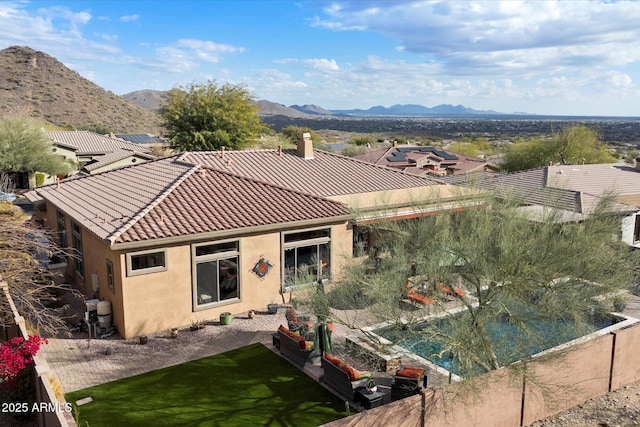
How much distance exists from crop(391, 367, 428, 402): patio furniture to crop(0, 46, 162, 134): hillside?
9609 centimetres

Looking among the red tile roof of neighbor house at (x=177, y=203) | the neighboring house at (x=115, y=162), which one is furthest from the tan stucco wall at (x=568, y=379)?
the neighboring house at (x=115, y=162)

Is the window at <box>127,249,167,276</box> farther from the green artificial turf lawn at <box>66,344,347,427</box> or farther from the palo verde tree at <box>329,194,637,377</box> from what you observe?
the palo verde tree at <box>329,194,637,377</box>

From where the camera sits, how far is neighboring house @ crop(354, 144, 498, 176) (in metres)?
57.3

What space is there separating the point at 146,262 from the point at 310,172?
1198cm

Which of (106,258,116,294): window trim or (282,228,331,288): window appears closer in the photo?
(106,258,116,294): window trim

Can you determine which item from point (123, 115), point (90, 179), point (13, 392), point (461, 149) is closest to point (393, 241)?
point (13, 392)

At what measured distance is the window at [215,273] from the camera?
1897 cm

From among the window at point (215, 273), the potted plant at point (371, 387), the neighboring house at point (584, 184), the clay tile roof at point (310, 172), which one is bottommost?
the potted plant at point (371, 387)

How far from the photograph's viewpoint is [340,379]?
13922mm

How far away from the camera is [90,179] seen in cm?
2639

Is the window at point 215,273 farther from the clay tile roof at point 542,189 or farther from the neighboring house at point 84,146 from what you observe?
the neighboring house at point 84,146

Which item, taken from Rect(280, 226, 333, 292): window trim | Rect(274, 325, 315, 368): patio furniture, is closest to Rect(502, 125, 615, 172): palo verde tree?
Rect(280, 226, 333, 292): window trim

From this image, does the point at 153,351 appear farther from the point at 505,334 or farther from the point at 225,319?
the point at 505,334

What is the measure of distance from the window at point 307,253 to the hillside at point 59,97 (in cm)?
8680
